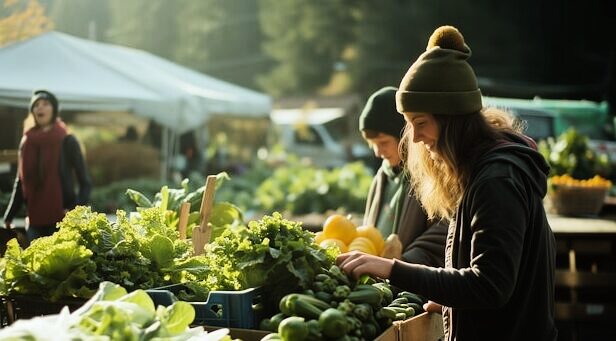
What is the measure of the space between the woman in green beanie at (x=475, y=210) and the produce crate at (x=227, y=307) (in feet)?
1.07

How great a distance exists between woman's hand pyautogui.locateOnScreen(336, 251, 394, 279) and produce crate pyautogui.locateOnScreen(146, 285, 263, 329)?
29cm

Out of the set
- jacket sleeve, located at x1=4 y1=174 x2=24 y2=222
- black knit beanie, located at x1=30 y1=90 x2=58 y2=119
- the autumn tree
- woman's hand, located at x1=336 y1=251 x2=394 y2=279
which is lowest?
jacket sleeve, located at x1=4 y1=174 x2=24 y2=222

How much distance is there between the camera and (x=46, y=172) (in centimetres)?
638

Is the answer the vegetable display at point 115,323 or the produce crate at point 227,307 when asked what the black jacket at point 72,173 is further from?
the vegetable display at point 115,323

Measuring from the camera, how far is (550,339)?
8.64 ft

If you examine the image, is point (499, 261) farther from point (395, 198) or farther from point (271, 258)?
point (395, 198)

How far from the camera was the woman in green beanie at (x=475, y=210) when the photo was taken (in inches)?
94.2

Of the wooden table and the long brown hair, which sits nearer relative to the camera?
the long brown hair

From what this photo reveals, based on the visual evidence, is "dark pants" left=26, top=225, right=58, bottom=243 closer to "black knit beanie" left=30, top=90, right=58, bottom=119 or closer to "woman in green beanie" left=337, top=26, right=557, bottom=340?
"black knit beanie" left=30, top=90, right=58, bottom=119

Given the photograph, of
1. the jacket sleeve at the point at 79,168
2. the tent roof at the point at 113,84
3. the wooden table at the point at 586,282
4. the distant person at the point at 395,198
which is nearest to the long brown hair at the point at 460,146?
the distant person at the point at 395,198

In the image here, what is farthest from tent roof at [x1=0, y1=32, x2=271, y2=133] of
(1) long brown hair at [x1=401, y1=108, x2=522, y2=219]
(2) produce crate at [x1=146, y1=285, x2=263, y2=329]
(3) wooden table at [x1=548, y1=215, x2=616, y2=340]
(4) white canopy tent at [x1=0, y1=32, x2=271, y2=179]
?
(1) long brown hair at [x1=401, y1=108, x2=522, y2=219]

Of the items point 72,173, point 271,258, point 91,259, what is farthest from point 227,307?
point 72,173

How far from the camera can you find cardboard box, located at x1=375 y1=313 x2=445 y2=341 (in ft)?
8.72

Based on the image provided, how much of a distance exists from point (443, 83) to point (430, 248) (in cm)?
134
